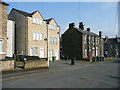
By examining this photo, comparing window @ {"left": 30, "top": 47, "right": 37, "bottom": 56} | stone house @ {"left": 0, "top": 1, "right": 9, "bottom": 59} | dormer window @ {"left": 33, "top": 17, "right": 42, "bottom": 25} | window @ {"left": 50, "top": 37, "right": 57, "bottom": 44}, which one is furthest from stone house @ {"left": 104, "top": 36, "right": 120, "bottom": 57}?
stone house @ {"left": 0, "top": 1, "right": 9, "bottom": 59}

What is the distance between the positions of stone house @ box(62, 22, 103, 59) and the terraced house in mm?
11367

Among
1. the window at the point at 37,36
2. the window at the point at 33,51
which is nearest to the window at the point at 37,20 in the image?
the window at the point at 37,36

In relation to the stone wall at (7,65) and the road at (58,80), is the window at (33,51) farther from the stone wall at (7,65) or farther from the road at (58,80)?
the road at (58,80)

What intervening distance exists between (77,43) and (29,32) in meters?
16.7

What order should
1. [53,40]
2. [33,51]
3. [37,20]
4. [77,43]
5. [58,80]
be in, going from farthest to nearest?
[77,43] < [53,40] < [37,20] < [33,51] < [58,80]

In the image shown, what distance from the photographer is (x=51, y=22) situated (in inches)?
1313

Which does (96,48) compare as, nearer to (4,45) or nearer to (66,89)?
(4,45)

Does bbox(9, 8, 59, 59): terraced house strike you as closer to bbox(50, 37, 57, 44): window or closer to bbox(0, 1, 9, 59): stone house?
bbox(50, 37, 57, 44): window

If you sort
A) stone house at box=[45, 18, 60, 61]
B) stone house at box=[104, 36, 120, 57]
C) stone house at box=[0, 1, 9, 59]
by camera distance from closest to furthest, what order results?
stone house at box=[0, 1, 9, 59], stone house at box=[45, 18, 60, 61], stone house at box=[104, 36, 120, 57]

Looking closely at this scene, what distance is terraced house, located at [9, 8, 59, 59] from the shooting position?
2748cm

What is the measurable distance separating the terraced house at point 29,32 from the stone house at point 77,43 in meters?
11.4

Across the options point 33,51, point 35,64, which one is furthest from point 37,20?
point 35,64

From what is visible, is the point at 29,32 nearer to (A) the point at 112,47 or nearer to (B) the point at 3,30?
(B) the point at 3,30

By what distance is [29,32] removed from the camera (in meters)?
27.8
